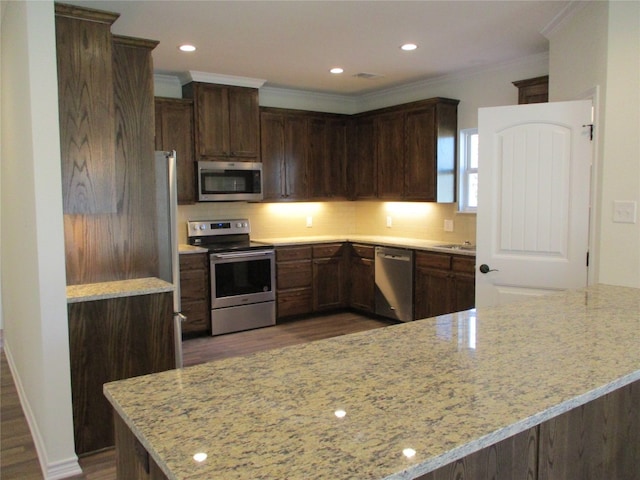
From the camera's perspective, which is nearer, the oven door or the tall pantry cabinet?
the tall pantry cabinet

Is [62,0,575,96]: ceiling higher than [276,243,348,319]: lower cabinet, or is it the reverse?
[62,0,575,96]: ceiling

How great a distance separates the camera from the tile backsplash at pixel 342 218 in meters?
5.61

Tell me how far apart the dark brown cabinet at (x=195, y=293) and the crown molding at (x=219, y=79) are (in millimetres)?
1787

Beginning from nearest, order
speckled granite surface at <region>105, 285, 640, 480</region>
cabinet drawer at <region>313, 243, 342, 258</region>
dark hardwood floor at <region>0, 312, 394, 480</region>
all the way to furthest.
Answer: speckled granite surface at <region>105, 285, 640, 480</region>, dark hardwood floor at <region>0, 312, 394, 480</region>, cabinet drawer at <region>313, 243, 342, 258</region>

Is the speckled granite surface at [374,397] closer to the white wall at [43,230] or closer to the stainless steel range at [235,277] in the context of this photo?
the white wall at [43,230]

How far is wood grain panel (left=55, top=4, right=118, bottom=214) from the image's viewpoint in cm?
279

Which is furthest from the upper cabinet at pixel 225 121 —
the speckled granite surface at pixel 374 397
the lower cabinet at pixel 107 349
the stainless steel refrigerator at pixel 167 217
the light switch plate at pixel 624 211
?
the speckled granite surface at pixel 374 397

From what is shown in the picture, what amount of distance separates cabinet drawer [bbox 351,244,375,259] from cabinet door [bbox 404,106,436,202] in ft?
2.30

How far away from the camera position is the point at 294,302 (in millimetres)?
5801

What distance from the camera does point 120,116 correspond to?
3.19 m

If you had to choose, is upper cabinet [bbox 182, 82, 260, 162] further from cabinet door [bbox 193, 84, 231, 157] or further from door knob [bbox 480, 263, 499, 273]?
door knob [bbox 480, 263, 499, 273]

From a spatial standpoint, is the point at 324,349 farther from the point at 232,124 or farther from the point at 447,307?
the point at 232,124

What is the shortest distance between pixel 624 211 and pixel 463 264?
1885 millimetres

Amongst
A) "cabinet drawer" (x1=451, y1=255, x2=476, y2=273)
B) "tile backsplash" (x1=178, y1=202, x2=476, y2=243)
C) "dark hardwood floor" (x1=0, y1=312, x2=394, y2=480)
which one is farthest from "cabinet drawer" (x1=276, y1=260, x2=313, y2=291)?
"cabinet drawer" (x1=451, y1=255, x2=476, y2=273)
